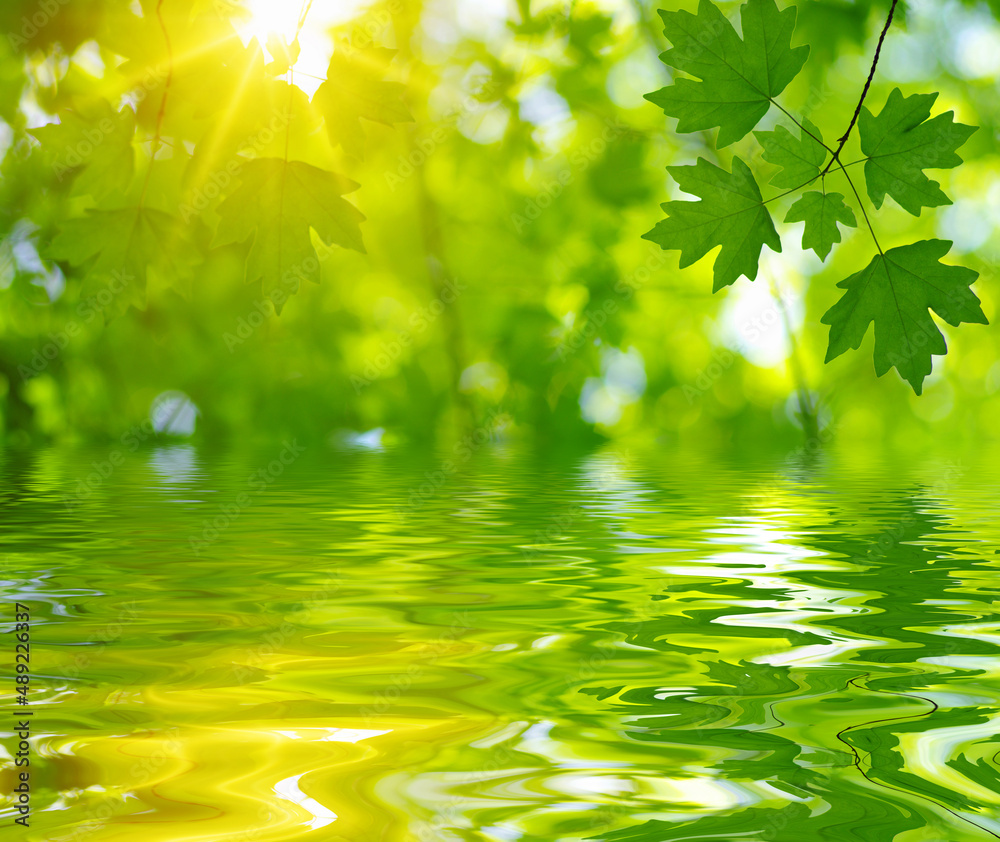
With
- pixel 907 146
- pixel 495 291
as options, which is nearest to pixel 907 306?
pixel 907 146

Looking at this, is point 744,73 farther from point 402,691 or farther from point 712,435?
point 712,435

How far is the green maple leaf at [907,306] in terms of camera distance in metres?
0.49

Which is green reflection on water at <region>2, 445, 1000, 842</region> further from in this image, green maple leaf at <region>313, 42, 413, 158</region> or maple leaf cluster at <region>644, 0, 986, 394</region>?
green maple leaf at <region>313, 42, 413, 158</region>

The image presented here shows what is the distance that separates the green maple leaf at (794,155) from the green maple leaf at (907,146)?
0.03 m

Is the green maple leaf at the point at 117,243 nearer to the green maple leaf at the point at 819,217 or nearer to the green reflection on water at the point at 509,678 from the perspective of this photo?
the green reflection on water at the point at 509,678

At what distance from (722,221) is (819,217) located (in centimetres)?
10

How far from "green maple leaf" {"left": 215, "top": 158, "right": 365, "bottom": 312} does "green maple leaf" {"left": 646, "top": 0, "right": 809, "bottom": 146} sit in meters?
0.26

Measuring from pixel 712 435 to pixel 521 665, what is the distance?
307cm

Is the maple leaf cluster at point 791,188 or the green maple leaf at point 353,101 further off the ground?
the green maple leaf at point 353,101

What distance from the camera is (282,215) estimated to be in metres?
0.67

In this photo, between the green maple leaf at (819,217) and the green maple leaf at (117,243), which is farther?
the green maple leaf at (117,243)

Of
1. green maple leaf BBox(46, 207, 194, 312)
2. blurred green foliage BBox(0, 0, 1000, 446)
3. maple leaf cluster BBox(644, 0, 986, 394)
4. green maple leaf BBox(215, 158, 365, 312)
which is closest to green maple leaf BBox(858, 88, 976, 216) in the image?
maple leaf cluster BBox(644, 0, 986, 394)

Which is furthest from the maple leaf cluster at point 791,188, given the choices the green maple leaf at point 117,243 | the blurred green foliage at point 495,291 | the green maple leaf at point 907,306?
the blurred green foliage at point 495,291

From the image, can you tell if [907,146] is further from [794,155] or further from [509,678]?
[509,678]
